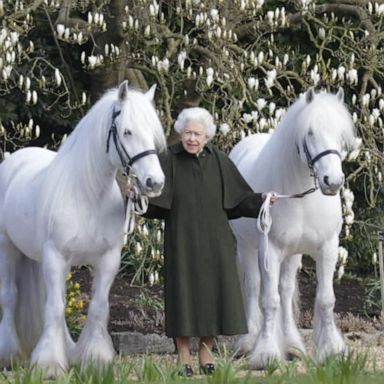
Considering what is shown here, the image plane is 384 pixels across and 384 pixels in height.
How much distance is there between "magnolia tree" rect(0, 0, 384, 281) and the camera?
1051cm

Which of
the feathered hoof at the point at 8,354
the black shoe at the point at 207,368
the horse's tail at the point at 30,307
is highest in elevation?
the horse's tail at the point at 30,307

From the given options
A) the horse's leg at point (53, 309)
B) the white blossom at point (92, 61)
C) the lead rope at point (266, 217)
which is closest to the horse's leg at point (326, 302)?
the lead rope at point (266, 217)

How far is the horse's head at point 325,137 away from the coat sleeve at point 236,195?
0.41m

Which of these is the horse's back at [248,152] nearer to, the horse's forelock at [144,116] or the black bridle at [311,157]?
the black bridle at [311,157]

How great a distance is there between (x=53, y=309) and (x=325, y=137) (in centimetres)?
195

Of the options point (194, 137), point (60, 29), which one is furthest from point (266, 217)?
point (60, 29)

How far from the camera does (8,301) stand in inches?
342

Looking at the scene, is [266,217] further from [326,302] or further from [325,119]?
[326,302]

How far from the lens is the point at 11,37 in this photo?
10.1 m

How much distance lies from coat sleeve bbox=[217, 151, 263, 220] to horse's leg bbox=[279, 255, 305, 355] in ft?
4.33

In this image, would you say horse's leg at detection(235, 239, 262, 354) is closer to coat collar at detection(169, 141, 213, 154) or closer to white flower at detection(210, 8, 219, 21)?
coat collar at detection(169, 141, 213, 154)

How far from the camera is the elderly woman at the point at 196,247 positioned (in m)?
7.55

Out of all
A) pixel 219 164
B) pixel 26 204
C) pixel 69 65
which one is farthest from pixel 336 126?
pixel 69 65

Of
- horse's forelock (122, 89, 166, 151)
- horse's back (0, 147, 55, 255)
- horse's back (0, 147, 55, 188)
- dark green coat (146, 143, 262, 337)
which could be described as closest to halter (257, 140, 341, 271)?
dark green coat (146, 143, 262, 337)
